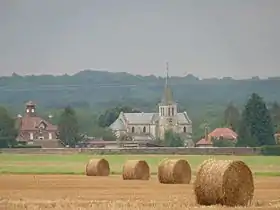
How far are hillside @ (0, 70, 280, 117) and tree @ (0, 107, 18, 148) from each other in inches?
1581

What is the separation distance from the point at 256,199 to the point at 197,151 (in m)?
33.6

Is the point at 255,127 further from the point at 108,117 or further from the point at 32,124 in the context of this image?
the point at 108,117

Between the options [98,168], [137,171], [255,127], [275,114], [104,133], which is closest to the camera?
[137,171]

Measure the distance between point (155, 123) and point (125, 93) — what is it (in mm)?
35124

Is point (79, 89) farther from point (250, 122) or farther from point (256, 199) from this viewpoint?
point (256, 199)

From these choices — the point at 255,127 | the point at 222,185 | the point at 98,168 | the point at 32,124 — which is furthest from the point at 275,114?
the point at 222,185


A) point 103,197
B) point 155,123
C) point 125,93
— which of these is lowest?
point 103,197

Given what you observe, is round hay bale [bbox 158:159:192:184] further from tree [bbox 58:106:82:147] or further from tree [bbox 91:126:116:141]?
tree [bbox 91:126:116:141]

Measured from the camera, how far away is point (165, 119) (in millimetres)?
110938

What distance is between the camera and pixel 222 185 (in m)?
14.1

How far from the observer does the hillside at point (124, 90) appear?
12025 centimetres

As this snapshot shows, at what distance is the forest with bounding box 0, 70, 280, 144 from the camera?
114000 mm

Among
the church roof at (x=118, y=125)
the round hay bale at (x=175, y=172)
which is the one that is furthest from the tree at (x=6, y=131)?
the round hay bale at (x=175, y=172)

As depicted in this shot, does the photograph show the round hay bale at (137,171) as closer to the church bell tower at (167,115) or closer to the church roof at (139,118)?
the church bell tower at (167,115)
